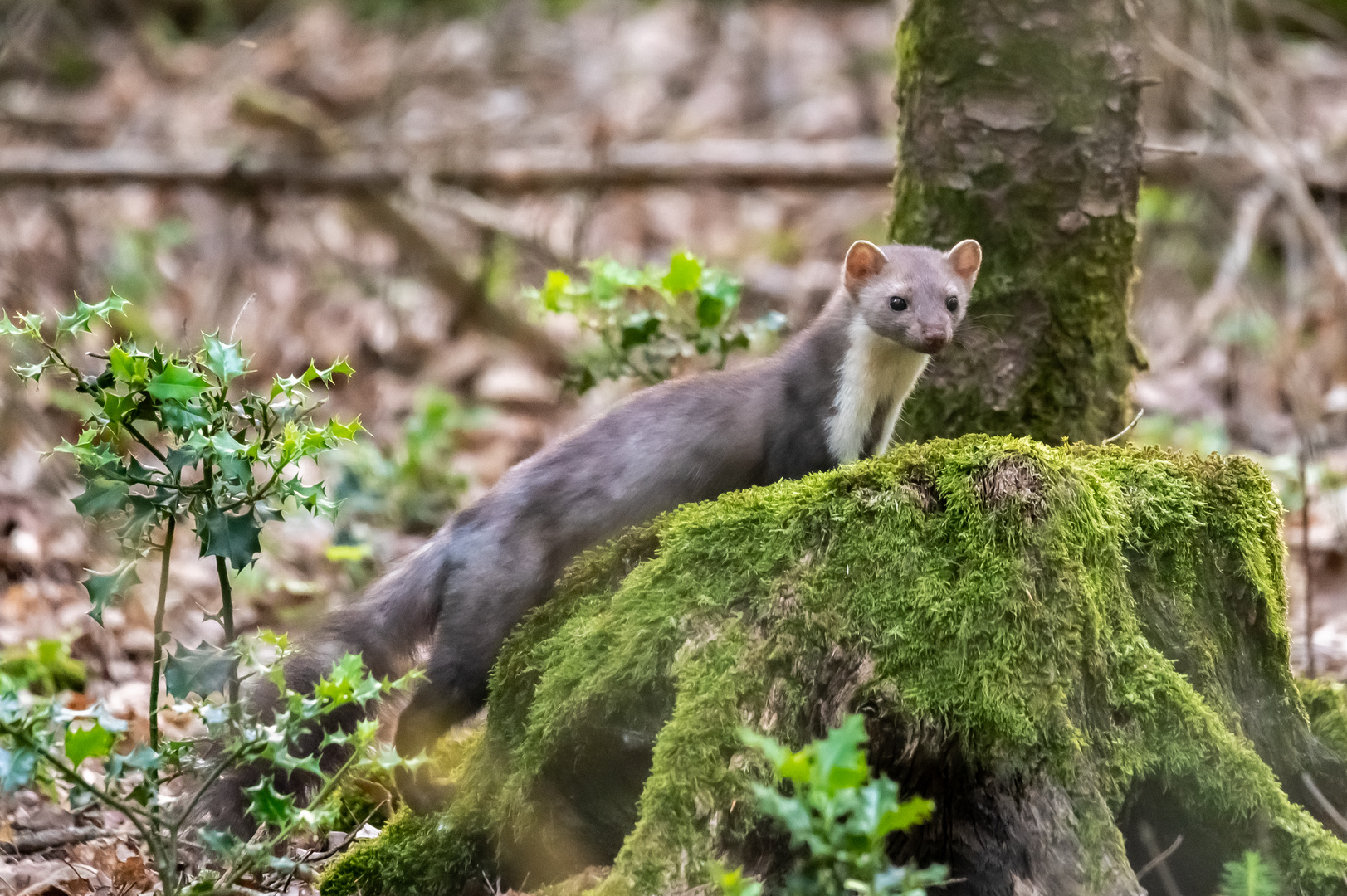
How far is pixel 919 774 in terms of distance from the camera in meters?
3.57

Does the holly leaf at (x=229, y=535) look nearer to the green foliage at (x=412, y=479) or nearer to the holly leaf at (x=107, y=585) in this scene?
the holly leaf at (x=107, y=585)

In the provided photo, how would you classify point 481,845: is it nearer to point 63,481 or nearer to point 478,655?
point 478,655

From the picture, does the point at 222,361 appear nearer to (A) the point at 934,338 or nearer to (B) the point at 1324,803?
(A) the point at 934,338

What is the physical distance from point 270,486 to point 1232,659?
3.22 metres

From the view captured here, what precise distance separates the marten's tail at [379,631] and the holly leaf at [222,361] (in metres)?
1.41

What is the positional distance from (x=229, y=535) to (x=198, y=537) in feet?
0.39

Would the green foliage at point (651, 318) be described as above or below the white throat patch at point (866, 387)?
above

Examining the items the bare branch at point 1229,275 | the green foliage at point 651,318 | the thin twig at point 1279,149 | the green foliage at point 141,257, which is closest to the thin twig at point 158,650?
the green foliage at point 651,318

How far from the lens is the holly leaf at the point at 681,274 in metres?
5.45

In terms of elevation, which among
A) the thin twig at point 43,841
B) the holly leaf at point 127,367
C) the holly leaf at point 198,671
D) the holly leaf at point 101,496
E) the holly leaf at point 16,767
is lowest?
the thin twig at point 43,841

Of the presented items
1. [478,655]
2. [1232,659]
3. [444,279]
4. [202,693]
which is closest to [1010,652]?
[1232,659]

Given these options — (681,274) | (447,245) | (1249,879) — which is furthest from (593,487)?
(447,245)

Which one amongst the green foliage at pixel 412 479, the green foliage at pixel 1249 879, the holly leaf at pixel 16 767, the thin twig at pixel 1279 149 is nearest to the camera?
the holly leaf at pixel 16 767

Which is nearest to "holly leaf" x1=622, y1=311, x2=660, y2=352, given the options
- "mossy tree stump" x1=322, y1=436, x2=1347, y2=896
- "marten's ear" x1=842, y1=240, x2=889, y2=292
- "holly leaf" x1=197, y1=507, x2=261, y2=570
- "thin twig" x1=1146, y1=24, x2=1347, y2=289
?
"marten's ear" x1=842, y1=240, x2=889, y2=292
